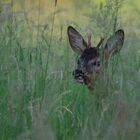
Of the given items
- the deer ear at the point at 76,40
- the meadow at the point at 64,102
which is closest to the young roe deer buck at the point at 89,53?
the deer ear at the point at 76,40

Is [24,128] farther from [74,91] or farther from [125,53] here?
[125,53]

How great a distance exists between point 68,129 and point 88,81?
66.0 inches

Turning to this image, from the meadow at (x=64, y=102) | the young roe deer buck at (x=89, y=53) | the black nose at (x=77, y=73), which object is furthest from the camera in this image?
the black nose at (x=77, y=73)

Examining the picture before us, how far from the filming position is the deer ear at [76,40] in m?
6.65

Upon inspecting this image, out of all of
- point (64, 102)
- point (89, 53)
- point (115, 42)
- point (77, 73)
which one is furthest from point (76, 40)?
point (64, 102)

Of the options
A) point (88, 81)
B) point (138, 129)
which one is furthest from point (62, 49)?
point (138, 129)

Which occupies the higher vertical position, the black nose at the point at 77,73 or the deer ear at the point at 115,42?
the deer ear at the point at 115,42

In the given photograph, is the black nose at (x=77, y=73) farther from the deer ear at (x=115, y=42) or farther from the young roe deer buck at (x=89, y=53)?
the deer ear at (x=115, y=42)

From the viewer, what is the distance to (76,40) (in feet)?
22.0

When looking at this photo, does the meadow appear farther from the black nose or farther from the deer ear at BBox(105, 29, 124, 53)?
the deer ear at BBox(105, 29, 124, 53)

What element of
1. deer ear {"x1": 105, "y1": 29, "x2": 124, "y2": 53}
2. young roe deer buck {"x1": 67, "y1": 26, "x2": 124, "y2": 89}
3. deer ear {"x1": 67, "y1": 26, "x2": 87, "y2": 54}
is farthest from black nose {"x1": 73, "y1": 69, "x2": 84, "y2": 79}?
deer ear {"x1": 67, "y1": 26, "x2": 87, "y2": 54}

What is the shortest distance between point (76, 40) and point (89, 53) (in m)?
0.35

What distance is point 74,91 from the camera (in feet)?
16.4

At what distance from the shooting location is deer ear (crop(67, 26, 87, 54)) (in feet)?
21.8
